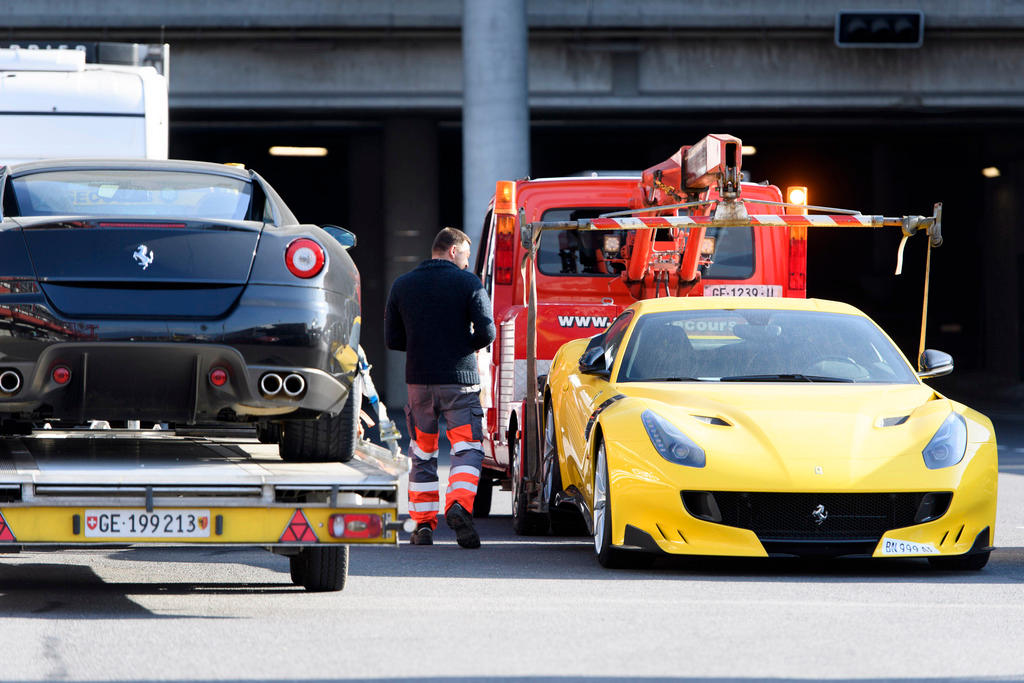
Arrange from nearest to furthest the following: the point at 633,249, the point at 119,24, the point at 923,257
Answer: the point at 633,249, the point at 119,24, the point at 923,257

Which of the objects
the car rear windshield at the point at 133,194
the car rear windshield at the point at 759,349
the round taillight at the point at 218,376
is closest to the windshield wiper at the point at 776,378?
the car rear windshield at the point at 759,349

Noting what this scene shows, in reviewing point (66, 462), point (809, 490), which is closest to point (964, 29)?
point (809, 490)

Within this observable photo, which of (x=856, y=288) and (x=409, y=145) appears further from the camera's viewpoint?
(x=856, y=288)

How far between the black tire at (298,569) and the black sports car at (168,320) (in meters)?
0.86

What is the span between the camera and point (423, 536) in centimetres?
986

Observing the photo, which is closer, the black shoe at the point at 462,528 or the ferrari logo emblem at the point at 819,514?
the ferrari logo emblem at the point at 819,514

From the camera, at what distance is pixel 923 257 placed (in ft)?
154

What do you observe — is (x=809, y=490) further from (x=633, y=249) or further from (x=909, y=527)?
(x=633, y=249)

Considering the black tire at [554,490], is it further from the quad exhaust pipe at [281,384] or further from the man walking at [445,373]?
the quad exhaust pipe at [281,384]

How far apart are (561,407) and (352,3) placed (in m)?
16.2

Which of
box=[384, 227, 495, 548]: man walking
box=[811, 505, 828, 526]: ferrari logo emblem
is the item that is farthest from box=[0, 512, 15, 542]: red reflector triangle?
box=[811, 505, 828, 526]: ferrari logo emblem

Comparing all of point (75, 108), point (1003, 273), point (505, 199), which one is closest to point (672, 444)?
point (505, 199)

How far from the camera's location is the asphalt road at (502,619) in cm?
590

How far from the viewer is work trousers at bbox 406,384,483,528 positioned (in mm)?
9758
